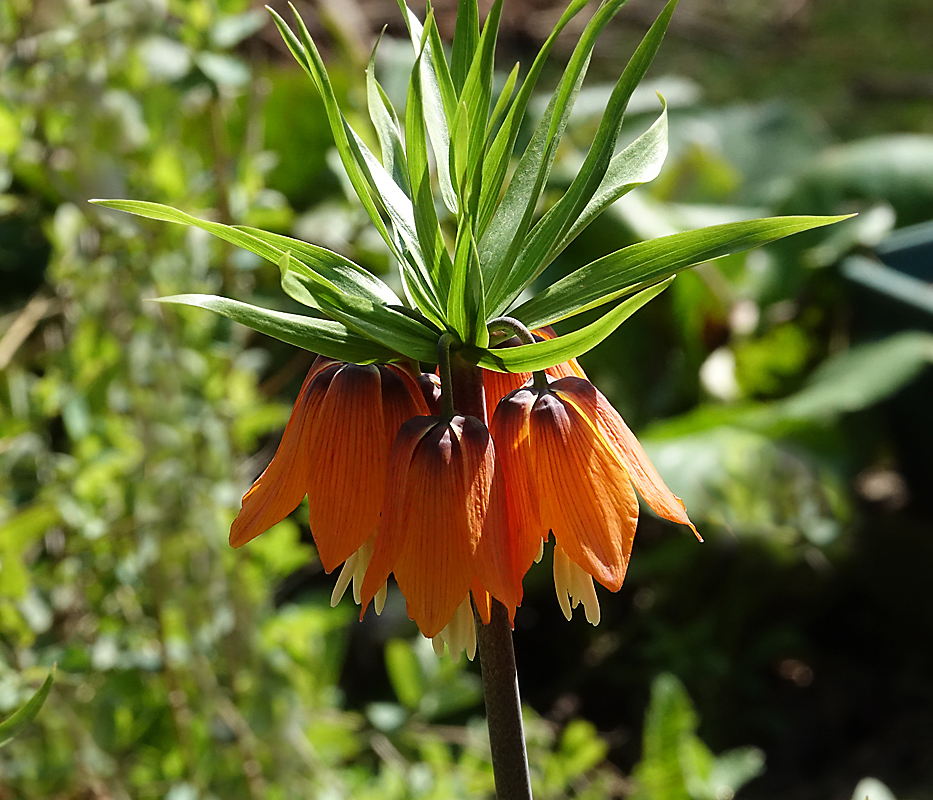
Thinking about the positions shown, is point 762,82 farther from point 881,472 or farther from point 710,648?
point 710,648

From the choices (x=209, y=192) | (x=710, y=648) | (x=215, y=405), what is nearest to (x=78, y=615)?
(x=215, y=405)

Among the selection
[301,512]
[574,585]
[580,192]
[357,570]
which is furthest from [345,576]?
[301,512]

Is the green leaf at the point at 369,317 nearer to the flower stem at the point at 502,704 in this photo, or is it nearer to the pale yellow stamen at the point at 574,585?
the flower stem at the point at 502,704

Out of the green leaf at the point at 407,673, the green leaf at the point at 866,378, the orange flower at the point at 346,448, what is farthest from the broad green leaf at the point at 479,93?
the green leaf at the point at 866,378

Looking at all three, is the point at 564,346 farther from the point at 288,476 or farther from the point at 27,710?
the point at 27,710

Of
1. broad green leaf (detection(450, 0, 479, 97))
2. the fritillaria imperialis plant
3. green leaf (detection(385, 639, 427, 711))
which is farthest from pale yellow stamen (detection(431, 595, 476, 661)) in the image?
green leaf (detection(385, 639, 427, 711))

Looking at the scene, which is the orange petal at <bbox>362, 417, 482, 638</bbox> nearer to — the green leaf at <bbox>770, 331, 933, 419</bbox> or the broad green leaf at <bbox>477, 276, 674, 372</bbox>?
the broad green leaf at <bbox>477, 276, 674, 372</bbox>
